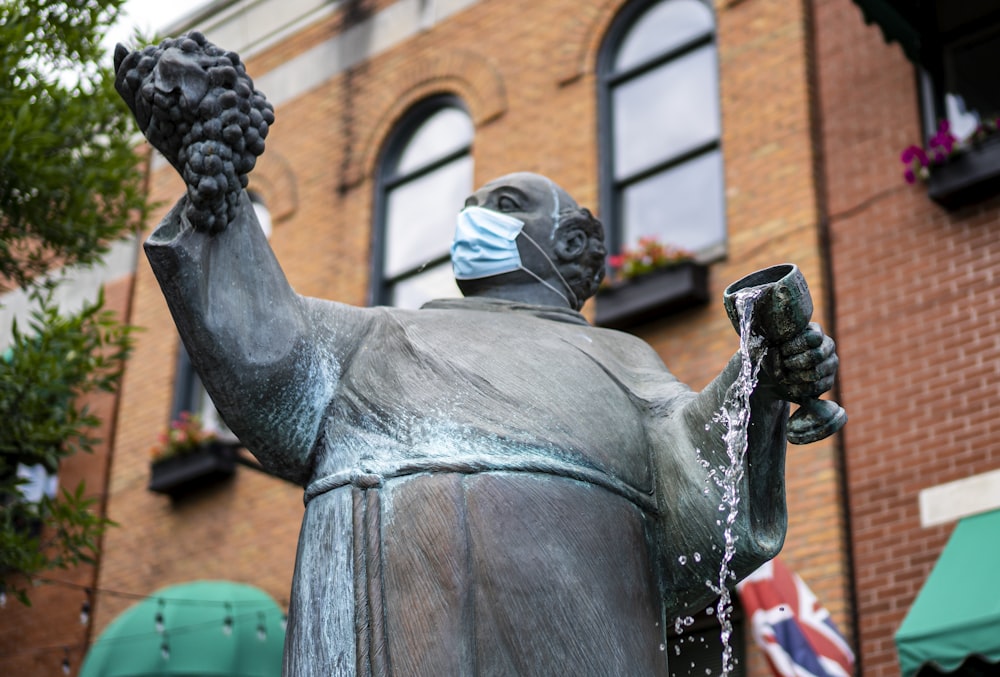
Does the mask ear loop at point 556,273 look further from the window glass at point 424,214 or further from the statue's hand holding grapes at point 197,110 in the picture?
the window glass at point 424,214

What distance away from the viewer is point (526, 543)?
3.14 m

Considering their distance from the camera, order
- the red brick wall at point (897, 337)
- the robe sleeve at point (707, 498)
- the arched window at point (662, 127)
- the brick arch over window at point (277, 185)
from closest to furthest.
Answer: the robe sleeve at point (707, 498)
the red brick wall at point (897, 337)
the arched window at point (662, 127)
the brick arch over window at point (277, 185)

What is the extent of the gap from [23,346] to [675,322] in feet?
15.3

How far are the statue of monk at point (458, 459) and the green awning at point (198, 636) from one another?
31.7 feet

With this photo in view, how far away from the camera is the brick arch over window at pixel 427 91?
1405 centimetres

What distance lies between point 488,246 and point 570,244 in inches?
7.4

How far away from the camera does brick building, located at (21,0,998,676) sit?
10.2m

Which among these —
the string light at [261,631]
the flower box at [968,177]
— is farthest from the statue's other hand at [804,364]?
the string light at [261,631]

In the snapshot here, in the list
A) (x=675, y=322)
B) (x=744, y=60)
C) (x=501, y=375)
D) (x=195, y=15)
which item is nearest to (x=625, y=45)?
(x=744, y=60)

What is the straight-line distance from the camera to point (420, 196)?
48.2ft

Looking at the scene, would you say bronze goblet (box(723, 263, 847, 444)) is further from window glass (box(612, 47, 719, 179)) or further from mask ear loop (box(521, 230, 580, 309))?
window glass (box(612, 47, 719, 179))

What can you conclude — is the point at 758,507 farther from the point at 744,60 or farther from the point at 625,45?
the point at 625,45

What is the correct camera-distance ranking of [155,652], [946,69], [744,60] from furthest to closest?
1. [155,652]
2. [744,60]
3. [946,69]

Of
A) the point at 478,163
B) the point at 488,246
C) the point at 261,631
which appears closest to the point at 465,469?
the point at 488,246
